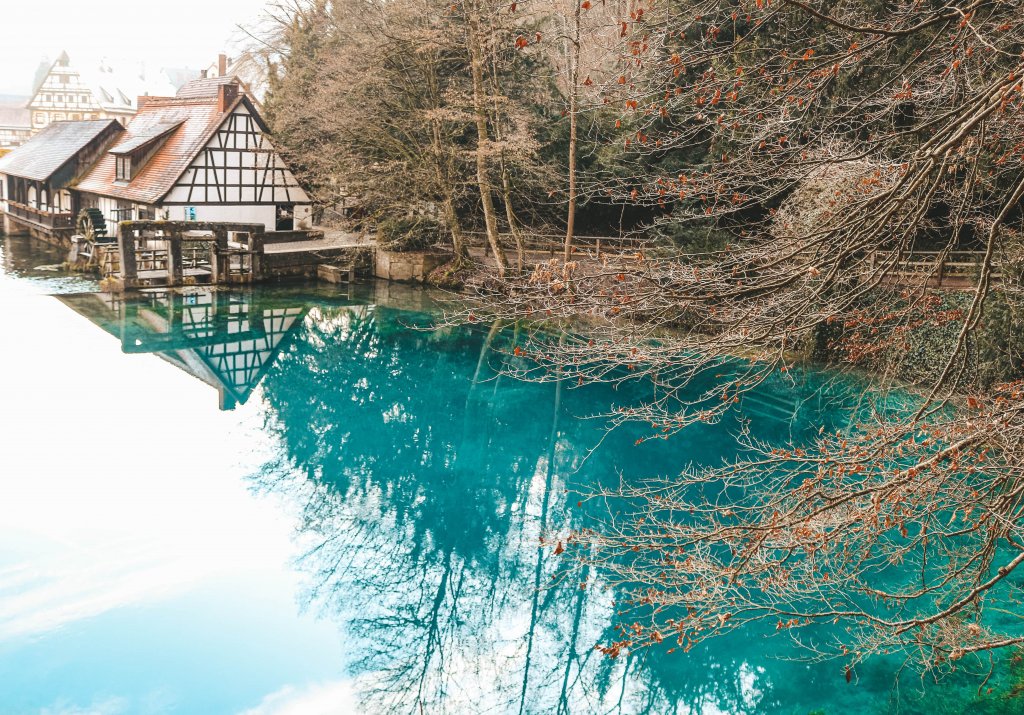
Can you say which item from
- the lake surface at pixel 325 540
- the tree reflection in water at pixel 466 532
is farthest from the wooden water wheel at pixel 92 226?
the tree reflection in water at pixel 466 532

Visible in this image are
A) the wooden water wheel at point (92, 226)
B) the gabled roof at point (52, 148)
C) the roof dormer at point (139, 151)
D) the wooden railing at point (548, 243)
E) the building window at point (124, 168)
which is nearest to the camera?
the wooden railing at point (548, 243)

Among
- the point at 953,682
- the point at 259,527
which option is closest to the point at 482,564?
the point at 259,527

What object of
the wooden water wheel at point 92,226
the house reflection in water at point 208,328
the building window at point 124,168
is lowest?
the house reflection in water at point 208,328

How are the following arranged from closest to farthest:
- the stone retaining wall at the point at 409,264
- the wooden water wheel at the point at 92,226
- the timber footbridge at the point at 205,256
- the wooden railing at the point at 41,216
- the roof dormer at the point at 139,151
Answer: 1. the timber footbridge at the point at 205,256
2. the stone retaining wall at the point at 409,264
3. the wooden water wheel at the point at 92,226
4. the roof dormer at the point at 139,151
5. the wooden railing at the point at 41,216

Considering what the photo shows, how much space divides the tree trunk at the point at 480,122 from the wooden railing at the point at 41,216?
15.6 meters

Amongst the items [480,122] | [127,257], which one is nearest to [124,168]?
[127,257]

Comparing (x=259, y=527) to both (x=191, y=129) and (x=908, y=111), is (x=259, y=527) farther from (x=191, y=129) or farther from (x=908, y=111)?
(x=191, y=129)

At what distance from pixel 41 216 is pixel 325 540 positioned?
82.1 feet

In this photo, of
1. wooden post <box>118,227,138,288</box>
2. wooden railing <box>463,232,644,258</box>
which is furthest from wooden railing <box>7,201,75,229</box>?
wooden railing <box>463,232,644,258</box>

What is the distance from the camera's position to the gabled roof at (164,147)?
23078 mm

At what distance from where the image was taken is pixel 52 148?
2917cm

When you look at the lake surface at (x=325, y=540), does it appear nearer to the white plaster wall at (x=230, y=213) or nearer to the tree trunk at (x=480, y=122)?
the tree trunk at (x=480, y=122)

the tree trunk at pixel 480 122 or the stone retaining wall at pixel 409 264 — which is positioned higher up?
the tree trunk at pixel 480 122

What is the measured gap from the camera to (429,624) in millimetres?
7203
